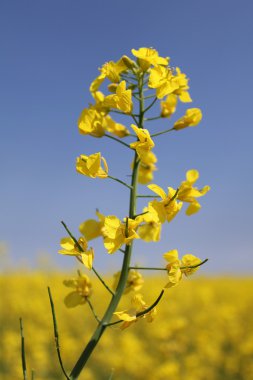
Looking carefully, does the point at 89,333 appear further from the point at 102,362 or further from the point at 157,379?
the point at 157,379

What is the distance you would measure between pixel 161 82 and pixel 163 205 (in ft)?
1.91

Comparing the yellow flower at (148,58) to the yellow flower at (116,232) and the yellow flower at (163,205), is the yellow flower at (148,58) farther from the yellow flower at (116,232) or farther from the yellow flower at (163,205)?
the yellow flower at (116,232)

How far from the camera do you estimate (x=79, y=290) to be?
2129 mm

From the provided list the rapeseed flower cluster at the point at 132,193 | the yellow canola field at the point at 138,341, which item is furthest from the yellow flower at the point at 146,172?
the yellow canola field at the point at 138,341

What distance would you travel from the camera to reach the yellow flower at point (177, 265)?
1818 mm

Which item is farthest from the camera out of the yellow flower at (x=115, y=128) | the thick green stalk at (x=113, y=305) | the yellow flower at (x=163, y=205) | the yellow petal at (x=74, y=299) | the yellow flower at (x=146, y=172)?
the yellow flower at (x=146, y=172)

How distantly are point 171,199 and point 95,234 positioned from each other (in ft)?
1.62

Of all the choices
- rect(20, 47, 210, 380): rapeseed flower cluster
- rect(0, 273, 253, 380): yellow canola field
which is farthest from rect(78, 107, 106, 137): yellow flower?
rect(0, 273, 253, 380): yellow canola field

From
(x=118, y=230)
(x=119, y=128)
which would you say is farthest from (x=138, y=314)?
(x=119, y=128)

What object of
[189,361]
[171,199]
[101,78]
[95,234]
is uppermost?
[101,78]

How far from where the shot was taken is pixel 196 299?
1105cm

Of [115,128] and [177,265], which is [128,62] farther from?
[177,265]

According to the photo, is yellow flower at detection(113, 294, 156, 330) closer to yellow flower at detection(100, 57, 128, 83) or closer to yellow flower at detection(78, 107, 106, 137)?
yellow flower at detection(78, 107, 106, 137)

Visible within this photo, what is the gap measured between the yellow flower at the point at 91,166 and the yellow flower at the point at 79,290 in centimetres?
51
